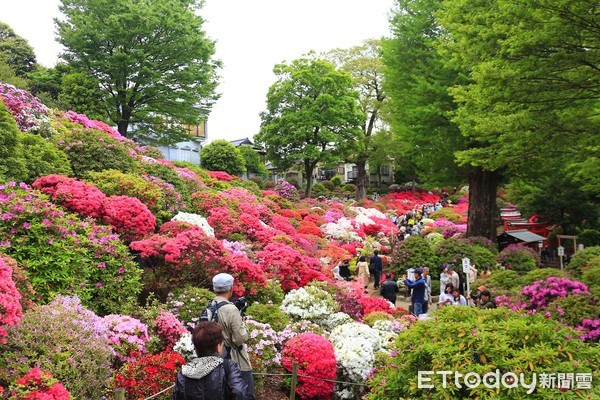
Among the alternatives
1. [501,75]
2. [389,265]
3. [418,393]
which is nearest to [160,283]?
[418,393]

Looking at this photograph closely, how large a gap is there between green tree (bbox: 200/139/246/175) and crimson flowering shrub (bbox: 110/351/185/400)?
27.3 m

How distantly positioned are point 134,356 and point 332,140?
29.6 m

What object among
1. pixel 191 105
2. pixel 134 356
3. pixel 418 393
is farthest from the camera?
pixel 191 105

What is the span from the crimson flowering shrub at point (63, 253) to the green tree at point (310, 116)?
26549 mm

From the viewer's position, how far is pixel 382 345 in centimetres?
814

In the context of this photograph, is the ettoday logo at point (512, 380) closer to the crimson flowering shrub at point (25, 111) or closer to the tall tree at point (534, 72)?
the tall tree at point (534, 72)

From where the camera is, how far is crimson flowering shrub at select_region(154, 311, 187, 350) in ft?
22.3

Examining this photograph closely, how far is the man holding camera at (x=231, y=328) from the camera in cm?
459

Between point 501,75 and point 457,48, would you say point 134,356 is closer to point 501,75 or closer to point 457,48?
point 501,75

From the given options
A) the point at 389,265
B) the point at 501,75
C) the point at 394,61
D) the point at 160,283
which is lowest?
the point at 389,265

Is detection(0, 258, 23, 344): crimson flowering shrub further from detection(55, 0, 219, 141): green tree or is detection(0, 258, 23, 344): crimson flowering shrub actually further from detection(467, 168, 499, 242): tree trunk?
detection(55, 0, 219, 141): green tree

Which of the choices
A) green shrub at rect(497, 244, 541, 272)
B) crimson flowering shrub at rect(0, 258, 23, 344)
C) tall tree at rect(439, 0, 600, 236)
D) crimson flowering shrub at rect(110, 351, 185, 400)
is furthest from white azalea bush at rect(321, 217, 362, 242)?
crimson flowering shrub at rect(0, 258, 23, 344)

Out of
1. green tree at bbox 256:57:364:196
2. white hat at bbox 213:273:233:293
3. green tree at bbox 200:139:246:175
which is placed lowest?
white hat at bbox 213:273:233:293

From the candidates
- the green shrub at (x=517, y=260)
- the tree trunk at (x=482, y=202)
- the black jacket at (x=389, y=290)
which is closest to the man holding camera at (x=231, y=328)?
the black jacket at (x=389, y=290)
